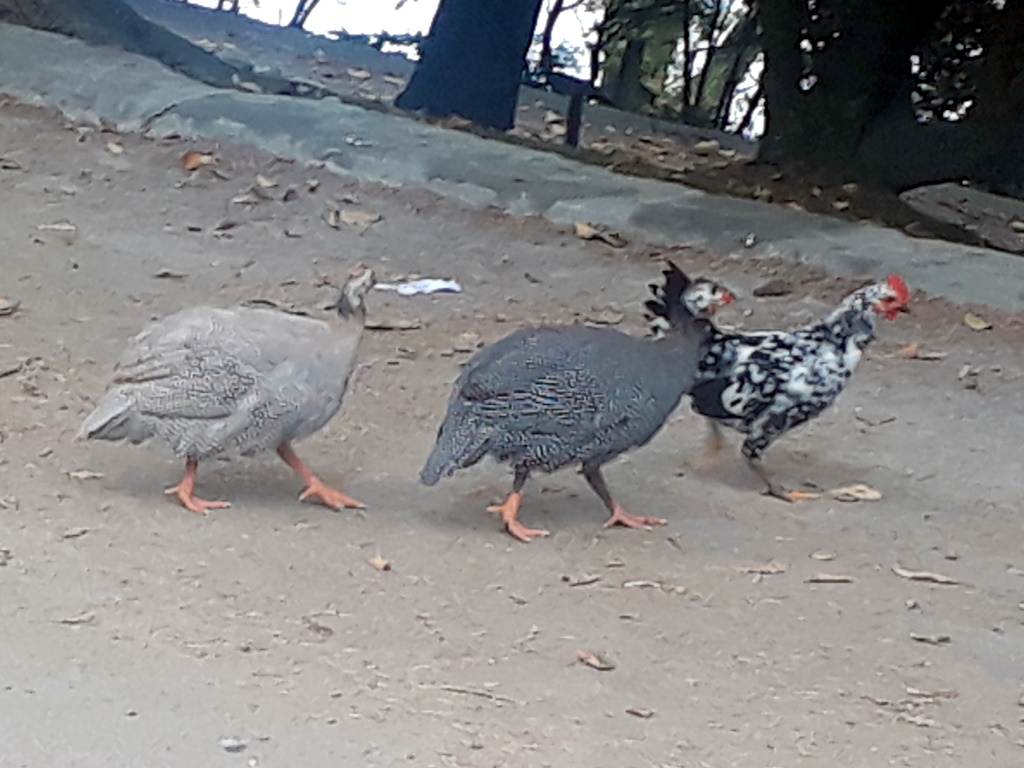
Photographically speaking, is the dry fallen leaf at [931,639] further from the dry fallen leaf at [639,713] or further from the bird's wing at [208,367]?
the bird's wing at [208,367]

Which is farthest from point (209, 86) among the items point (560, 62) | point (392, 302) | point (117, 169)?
point (560, 62)

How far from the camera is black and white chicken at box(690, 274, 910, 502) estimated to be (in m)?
5.44

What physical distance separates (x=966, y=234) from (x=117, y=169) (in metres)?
5.42

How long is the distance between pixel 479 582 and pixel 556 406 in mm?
687

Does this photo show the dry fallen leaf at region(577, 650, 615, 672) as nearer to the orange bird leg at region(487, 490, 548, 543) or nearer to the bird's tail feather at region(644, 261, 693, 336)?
the orange bird leg at region(487, 490, 548, 543)

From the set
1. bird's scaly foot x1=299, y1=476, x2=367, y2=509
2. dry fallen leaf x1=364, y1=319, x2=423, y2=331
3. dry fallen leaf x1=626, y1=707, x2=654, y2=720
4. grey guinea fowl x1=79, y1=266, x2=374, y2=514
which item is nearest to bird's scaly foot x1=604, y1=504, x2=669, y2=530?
bird's scaly foot x1=299, y1=476, x2=367, y2=509

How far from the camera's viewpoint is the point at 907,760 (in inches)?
138

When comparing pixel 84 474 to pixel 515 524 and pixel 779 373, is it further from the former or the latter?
pixel 779 373

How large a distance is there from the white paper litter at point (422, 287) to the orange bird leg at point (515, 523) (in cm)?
297

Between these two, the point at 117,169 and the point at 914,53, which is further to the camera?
the point at 914,53

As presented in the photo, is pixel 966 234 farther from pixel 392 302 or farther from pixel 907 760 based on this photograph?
pixel 907 760

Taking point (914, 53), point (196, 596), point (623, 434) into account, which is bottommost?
point (196, 596)

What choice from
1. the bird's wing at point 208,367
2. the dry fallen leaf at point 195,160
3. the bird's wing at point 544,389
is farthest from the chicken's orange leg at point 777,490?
the dry fallen leaf at point 195,160

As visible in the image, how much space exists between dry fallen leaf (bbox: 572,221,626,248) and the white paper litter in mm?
1092
